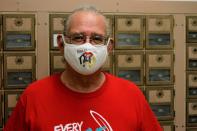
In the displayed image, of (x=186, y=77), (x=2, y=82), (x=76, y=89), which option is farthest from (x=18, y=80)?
(x=186, y=77)

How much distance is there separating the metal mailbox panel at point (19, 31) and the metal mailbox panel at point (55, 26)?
3.6 inches

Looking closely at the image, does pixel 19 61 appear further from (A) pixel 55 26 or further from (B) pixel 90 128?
(B) pixel 90 128

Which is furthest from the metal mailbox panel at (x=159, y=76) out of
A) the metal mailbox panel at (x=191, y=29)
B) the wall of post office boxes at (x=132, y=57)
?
the metal mailbox panel at (x=191, y=29)

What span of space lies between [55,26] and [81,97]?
506 millimetres

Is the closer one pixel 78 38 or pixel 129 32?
pixel 78 38

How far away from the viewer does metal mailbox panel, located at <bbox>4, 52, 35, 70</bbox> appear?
1.42m

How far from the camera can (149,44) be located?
1519 millimetres

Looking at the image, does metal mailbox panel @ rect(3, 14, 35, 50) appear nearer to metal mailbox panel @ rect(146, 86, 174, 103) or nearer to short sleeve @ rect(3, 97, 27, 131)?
short sleeve @ rect(3, 97, 27, 131)

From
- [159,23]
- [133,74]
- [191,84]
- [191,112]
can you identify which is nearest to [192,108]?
[191,112]

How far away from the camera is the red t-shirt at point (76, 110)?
105 cm

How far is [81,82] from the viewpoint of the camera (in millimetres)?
1116

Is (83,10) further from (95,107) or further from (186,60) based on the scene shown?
(186,60)

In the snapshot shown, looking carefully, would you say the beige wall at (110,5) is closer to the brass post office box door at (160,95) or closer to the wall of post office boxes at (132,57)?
the wall of post office boxes at (132,57)

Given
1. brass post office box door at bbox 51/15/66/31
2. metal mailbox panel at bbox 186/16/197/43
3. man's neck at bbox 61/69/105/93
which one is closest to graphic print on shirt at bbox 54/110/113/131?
man's neck at bbox 61/69/105/93
